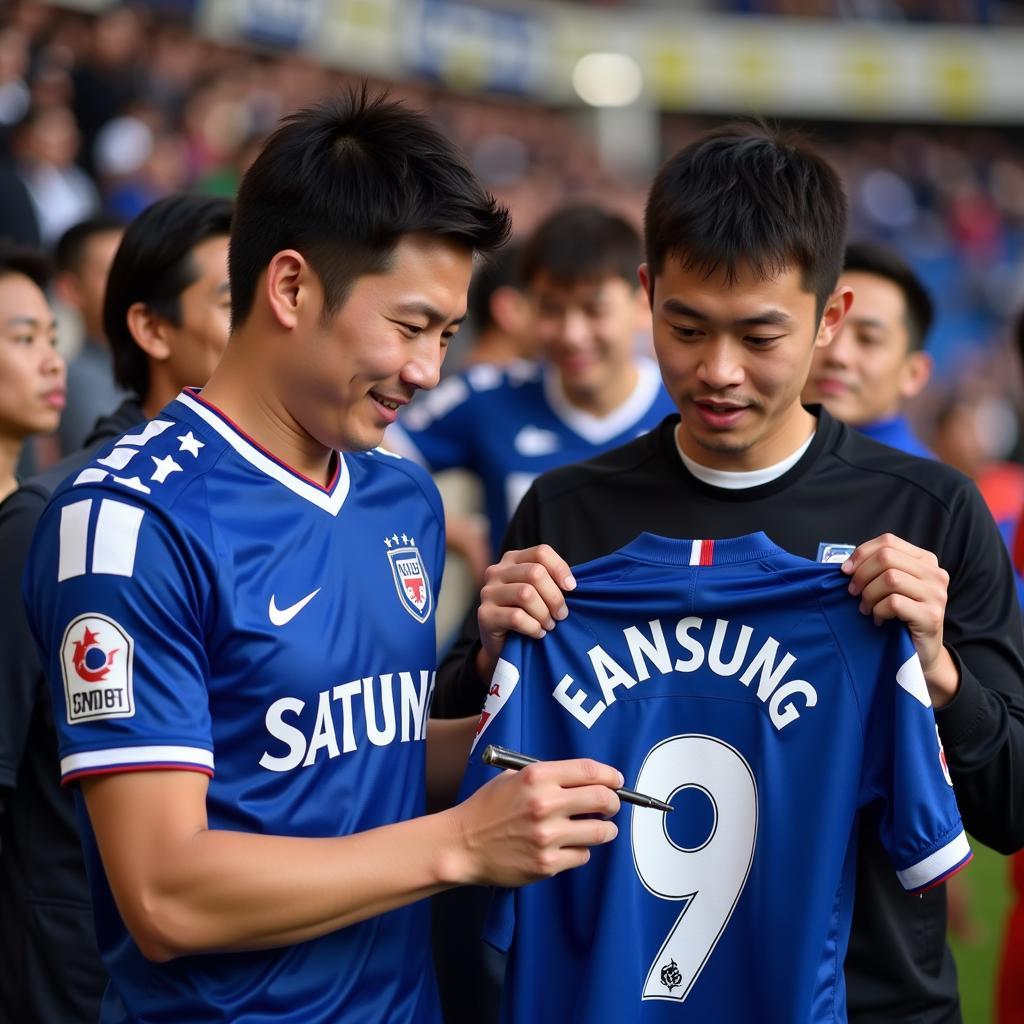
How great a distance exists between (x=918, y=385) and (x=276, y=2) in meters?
13.2

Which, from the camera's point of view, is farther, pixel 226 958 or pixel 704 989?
pixel 704 989

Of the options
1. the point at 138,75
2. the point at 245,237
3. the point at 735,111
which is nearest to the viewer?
the point at 245,237

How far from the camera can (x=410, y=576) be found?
210 centimetres

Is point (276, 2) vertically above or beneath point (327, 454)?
above

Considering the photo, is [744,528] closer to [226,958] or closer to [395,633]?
[395,633]

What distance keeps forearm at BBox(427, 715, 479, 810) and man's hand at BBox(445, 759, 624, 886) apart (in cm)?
42

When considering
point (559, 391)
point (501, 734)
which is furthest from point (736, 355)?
point (559, 391)

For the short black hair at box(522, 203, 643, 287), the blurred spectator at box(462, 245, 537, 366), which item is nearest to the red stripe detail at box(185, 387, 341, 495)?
the short black hair at box(522, 203, 643, 287)

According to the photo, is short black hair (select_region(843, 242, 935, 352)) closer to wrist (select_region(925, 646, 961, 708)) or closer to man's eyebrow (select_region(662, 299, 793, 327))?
man's eyebrow (select_region(662, 299, 793, 327))

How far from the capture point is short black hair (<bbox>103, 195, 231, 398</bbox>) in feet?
9.48

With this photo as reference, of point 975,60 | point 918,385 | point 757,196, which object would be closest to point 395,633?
point 757,196

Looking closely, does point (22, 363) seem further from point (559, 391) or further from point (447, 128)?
point (559, 391)

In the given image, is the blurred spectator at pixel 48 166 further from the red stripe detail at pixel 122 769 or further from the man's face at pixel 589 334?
the red stripe detail at pixel 122 769

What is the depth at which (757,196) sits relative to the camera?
88.4 inches
